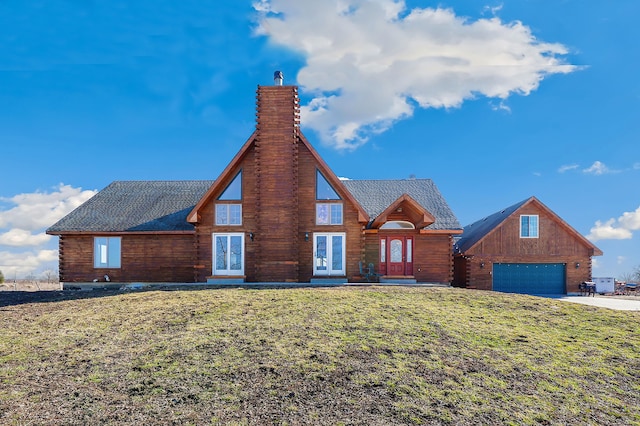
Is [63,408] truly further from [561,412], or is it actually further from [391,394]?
[561,412]

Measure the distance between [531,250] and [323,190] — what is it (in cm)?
1202

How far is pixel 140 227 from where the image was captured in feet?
63.2

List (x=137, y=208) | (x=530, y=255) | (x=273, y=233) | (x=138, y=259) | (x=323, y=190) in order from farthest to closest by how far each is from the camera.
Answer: (x=530, y=255)
(x=137, y=208)
(x=138, y=259)
(x=323, y=190)
(x=273, y=233)

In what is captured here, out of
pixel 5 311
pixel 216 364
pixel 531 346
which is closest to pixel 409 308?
pixel 531 346

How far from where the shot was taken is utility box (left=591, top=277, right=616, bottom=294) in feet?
76.7

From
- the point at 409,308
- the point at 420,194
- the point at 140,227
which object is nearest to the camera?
the point at 409,308

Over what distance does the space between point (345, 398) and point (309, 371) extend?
3.23 ft

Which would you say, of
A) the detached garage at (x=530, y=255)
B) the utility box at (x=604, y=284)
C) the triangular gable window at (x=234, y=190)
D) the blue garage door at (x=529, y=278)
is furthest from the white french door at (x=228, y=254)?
the utility box at (x=604, y=284)

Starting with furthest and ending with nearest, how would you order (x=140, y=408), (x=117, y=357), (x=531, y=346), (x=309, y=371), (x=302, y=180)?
1. (x=302, y=180)
2. (x=531, y=346)
3. (x=117, y=357)
4. (x=309, y=371)
5. (x=140, y=408)

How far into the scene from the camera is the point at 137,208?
825 inches

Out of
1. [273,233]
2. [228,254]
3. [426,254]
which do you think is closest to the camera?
[273,233]

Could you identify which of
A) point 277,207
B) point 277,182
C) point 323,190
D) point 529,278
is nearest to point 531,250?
point 529,278

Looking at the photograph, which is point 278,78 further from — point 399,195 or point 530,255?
point 530,255

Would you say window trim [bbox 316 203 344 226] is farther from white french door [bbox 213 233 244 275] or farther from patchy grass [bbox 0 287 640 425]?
patchy grass [bbox 0 287 640 425]
